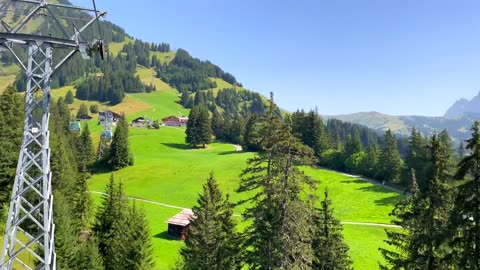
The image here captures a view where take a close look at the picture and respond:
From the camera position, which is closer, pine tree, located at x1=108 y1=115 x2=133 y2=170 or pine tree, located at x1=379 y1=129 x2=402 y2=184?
pine tree, located at x1=379 y1=129 x2=402 y2=184

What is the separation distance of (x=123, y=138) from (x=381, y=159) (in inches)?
2620

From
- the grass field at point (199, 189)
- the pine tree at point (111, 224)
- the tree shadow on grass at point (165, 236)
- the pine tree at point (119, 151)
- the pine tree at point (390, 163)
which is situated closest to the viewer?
the pine tree at point (111, 224)

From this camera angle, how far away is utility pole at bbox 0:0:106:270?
11.8 m

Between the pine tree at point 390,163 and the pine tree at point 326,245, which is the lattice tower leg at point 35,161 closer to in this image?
the pine tree at point 326,245

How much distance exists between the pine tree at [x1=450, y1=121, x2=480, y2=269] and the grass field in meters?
34.6

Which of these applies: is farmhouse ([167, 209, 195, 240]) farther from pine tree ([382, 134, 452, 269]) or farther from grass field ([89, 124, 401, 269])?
pine tree ([382, 134, 452, 269])

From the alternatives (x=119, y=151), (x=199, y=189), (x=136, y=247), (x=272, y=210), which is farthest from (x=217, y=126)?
(x=272, y=210)

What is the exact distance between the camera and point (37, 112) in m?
12.6

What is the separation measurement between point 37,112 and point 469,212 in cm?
1867

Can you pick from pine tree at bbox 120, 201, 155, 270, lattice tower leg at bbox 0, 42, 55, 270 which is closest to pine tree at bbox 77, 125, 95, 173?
pine tree at bbox 120, 201, 155, 270

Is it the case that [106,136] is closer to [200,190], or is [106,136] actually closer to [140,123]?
[200,190]

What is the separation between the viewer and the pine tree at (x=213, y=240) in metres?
28.9

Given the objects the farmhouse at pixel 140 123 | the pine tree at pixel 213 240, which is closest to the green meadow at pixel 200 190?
the pine tree at pixel 213 240

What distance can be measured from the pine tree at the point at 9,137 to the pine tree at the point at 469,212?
3988 centimetres
